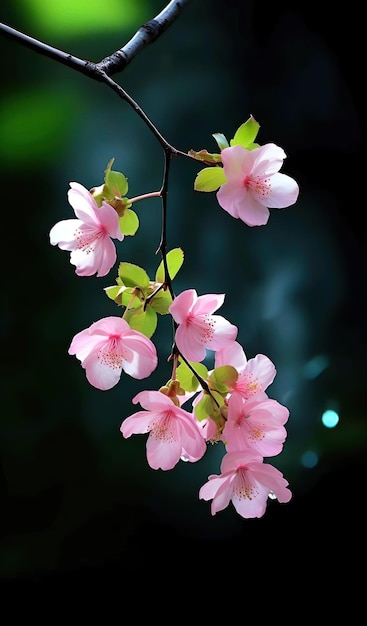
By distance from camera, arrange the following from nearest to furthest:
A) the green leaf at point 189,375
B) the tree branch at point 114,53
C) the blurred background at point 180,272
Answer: the tree branch at point 114,53
the green leaf at point 189,375
the blurred background at point 180,272

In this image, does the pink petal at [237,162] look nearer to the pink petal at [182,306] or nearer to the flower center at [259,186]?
the flower center at [259,186]

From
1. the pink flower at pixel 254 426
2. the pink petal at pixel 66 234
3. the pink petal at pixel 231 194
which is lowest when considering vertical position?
the pink flower at pixel 254 426

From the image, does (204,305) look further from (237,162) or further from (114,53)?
(114,53)

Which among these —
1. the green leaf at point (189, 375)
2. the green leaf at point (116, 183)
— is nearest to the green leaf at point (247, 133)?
the green leaf at point (116, 183)

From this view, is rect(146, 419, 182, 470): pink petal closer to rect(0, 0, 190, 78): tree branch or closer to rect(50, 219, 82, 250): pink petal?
rect(50, 219, 82, 250): pink petal

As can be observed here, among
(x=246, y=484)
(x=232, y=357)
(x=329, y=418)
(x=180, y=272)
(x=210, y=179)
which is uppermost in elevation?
(x=180, y=272)

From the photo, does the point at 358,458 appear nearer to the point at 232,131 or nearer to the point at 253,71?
the point at 232,131

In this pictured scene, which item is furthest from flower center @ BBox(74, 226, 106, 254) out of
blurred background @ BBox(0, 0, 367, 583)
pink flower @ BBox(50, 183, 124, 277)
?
blurred background @ BBox(0, 0, 367, 583)

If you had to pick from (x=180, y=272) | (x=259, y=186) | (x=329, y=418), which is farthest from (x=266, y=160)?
(x=329, y=418)
